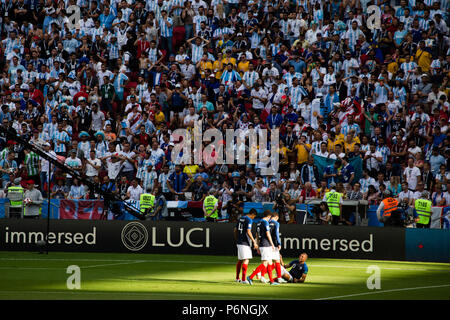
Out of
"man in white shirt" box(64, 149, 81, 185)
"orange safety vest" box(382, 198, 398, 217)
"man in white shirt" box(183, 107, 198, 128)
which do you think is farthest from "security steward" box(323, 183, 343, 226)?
"man in white shirt" box(64, 149, 81, 185)

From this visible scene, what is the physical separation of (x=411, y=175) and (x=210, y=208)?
659cm

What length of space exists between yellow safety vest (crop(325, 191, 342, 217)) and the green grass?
190 cm

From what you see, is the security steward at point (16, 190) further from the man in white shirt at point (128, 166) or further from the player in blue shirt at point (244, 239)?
the player in blue shirt at point (244, 239)

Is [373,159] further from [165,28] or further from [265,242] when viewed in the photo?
[165,28]

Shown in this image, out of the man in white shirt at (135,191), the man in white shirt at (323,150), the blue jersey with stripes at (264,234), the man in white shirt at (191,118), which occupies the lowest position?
the blue jersey with stripes at (264,234)

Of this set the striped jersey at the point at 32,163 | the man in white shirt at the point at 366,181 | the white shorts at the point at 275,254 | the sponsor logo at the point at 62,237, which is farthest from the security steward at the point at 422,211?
the striped jersey at the point at 32,163

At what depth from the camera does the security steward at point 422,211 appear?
25766 millimetres

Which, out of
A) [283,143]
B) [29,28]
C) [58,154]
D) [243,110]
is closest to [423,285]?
[283,143]

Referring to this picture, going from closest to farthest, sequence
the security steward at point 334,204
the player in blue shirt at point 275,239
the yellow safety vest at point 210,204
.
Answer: the player in blue shirt at point 275,239
the security steward at point 334,204
the yellow safety vest at point 210,204

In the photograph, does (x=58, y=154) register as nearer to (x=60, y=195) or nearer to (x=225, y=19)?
(x=60, y=195)

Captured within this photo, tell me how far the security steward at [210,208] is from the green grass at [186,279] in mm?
1902

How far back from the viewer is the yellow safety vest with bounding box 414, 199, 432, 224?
25.8 meters

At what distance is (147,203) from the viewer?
28359mm
